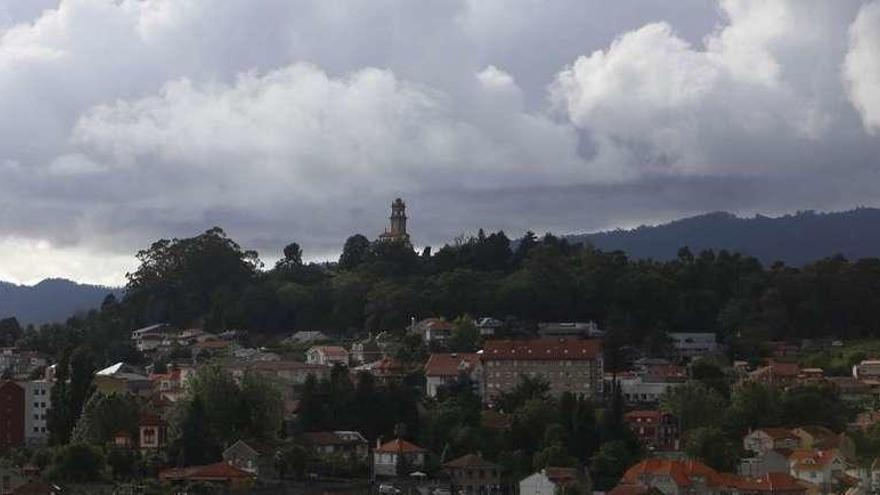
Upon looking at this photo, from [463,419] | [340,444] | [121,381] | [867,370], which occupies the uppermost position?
[121,381]

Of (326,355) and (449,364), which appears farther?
(326,355)

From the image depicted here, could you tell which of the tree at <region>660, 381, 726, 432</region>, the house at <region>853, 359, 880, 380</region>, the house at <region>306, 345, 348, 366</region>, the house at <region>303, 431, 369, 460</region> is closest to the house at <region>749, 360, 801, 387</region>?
the house at <region>853, 359, 880, 380</region>

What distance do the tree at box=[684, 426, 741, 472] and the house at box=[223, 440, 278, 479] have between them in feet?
51.4

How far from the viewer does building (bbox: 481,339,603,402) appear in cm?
8356

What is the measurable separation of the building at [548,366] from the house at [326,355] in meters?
10.5

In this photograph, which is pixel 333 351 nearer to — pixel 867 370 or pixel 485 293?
pixel 485 293

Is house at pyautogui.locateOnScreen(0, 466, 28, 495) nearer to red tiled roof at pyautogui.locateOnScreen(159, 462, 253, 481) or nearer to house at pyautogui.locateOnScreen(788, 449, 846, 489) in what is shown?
red tiled roof at pyautogui.locateOnScreen(159, 462, 253, 481)

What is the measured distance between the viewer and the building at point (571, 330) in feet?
318

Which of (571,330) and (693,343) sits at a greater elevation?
(571,330)

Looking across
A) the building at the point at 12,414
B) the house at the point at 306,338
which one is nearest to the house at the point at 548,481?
the building at the point at 12,414

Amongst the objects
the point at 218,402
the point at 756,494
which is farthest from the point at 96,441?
the point at 756,494

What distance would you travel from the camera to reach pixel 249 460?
67.2 m

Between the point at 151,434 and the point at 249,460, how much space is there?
20.7ft

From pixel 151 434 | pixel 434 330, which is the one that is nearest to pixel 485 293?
pixel 434 330
